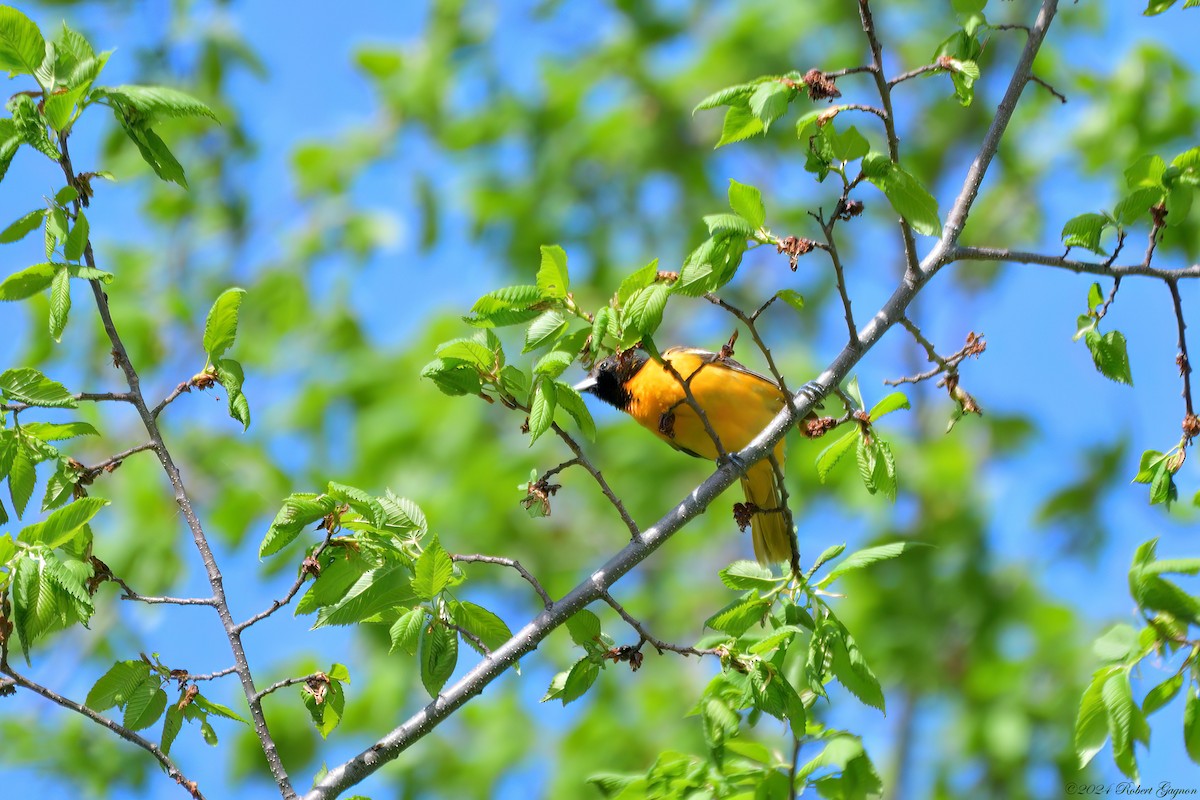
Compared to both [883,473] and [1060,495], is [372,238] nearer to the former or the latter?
[1060,495]

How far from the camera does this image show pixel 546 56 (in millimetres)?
10250

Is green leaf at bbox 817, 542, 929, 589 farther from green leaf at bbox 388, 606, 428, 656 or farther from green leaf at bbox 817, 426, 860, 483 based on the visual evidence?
green leaf at bbox 388, 606, 428, 656

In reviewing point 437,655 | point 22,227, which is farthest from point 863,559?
point 22,227

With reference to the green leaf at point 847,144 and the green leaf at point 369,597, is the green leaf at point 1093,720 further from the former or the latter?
the green leaf at point 369,597

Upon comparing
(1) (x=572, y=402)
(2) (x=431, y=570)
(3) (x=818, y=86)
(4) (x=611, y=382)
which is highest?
(4) (x=611, y=382)

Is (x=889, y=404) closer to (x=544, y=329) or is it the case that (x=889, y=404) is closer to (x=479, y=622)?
(x=544, y=329)

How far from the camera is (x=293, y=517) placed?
93.6 inches

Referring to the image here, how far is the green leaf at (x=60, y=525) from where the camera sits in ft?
7.38

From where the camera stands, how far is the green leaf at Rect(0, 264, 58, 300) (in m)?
2.38

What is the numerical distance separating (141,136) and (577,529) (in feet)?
24.2

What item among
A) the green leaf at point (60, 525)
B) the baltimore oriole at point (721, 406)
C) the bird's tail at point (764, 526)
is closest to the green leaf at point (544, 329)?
the green leaf at point (60, 525)

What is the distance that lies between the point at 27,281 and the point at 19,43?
0.48 metres

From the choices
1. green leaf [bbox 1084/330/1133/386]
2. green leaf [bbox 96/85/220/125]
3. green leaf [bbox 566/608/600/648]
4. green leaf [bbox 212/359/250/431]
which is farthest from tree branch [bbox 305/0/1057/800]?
green leaf [bbox 96/85/220/125]

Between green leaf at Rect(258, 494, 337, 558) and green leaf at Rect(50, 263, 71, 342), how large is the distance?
1.92 feet
